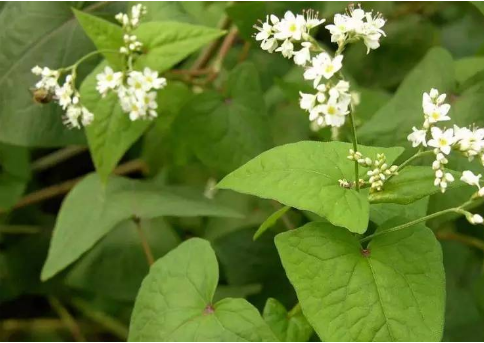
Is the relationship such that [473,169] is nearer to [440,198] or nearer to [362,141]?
[440,198]

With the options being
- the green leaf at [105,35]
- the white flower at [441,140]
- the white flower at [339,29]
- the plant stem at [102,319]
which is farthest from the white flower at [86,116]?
the plant stem at [102,319]

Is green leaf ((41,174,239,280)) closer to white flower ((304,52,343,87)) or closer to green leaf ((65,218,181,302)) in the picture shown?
green leaf ((65,218,181,302))

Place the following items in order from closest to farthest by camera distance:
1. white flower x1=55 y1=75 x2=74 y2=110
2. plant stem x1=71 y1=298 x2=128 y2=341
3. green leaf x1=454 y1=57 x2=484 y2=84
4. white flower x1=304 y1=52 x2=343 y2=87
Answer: white flower x1=304 y1=52 x2=343 y2=87 < white flower x1=55 y1=75 x2=74 y2=110 < green leaf x1=454 y1=57 x2=484 y2=84 < plant stem x1=71 y1=298 x2=128 y2=341

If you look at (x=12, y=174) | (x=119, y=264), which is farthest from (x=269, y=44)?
(x=12, y=174)

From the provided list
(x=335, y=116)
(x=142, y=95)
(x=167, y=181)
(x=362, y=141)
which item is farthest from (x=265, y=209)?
(x=335, y=116)

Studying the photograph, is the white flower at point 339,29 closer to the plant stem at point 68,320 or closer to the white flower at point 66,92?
the white flower at point 66,92

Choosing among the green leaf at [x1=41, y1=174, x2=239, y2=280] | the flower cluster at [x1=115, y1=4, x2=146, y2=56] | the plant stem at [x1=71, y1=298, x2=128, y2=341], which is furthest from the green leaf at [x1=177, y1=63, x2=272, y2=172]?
the plant stem at [x1=71, y1=298, x2=128, y2=341]
